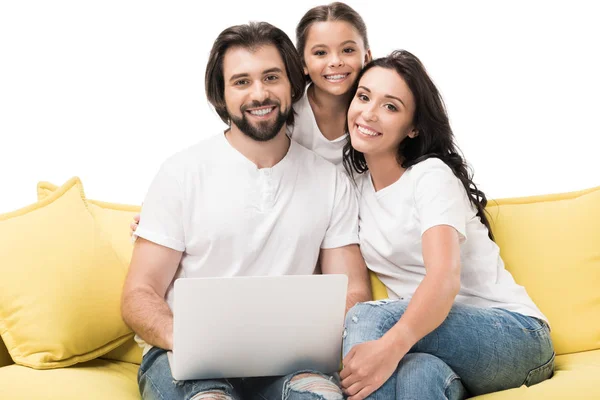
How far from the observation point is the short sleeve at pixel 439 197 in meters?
2.14

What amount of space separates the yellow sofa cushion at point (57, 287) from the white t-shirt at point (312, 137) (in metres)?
0.75

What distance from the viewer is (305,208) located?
8.11 feet

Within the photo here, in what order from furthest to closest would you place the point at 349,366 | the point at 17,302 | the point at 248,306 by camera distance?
the point at 17,302 → the point at 349,366 → the point at 248,306

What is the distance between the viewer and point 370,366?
6.36 feet

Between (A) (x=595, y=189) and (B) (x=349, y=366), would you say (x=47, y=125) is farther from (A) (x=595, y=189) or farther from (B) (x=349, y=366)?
→ (A) (x=595, y=189)

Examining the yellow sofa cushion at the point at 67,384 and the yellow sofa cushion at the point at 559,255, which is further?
the yellow sofa cushion at the point at 559,255

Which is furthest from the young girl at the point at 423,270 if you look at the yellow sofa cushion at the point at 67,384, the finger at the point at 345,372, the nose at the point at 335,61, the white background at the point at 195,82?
the white background at the point at 195,82

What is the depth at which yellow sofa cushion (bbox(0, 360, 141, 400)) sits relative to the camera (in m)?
2.05

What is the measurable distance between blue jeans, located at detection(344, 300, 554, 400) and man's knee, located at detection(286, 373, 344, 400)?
98 millimetres

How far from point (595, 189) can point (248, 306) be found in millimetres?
1475

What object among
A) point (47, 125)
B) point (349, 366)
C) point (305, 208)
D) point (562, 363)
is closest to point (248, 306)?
point (349, 366)

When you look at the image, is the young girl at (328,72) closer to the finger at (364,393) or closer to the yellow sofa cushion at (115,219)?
the yellow sofa cushion at (115,219)

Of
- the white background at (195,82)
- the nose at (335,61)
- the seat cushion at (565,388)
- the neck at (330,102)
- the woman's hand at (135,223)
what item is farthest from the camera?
the white background at (195,82)

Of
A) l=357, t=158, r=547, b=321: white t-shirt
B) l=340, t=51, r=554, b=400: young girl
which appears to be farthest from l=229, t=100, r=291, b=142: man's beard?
l=357, t=158, r=547, b=321: white t-shirt
